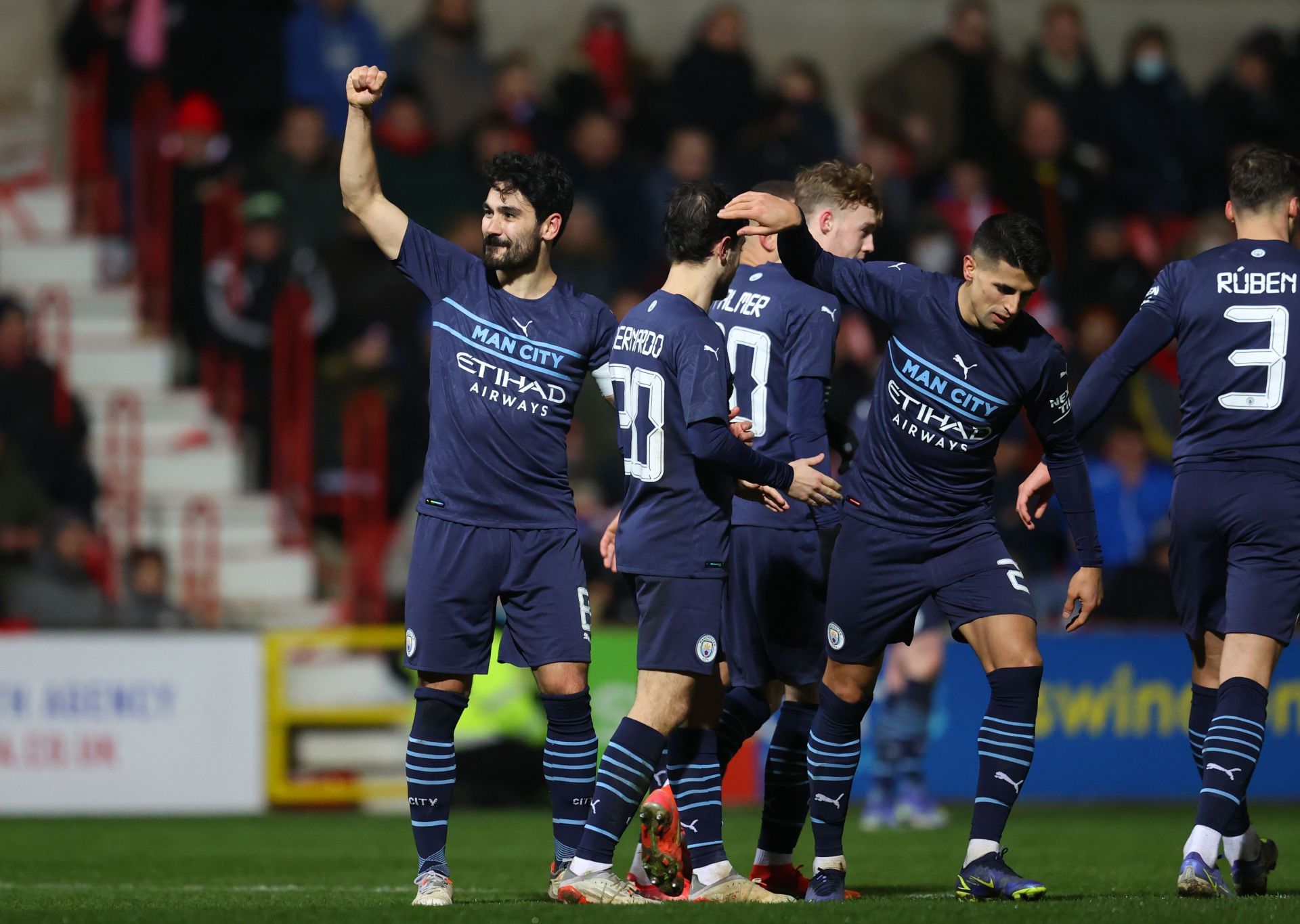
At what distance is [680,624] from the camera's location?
5809mm

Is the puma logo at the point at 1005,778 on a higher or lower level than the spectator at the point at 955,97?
lower

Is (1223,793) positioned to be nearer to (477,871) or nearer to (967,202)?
(477,871)

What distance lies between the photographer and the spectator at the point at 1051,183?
52.8 feet

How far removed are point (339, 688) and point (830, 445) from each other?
577 cm

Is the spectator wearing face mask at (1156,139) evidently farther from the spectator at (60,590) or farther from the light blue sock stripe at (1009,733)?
the light blue sock stripe at (1009,733)

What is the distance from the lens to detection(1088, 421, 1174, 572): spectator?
45.1 ft

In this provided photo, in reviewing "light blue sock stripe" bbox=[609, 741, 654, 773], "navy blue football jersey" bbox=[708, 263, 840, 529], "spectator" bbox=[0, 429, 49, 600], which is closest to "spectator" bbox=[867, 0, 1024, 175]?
"spectator" bbox=[0, 429, 49, 600]

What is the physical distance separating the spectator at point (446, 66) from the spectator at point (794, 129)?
236 centimetres

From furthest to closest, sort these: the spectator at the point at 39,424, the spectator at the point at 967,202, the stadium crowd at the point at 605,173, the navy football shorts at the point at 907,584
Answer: the spectator at the point at 967,202 < the stadium crowd at the point at 605,173 < the spectator at the point at 39,424 < the navy football shorts at the point at 907,584

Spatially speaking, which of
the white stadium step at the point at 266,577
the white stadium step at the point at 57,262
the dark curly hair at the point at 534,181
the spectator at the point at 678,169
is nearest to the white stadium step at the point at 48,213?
the white stadium step at the point at 57,262

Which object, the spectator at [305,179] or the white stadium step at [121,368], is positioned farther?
the spectator at [305,179]

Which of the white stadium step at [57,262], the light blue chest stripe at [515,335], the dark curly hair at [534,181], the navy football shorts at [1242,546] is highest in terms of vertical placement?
the white stadium step at [57,262]

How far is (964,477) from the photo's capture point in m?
6.11

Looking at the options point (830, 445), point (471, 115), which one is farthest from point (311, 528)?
point (830, 445)
